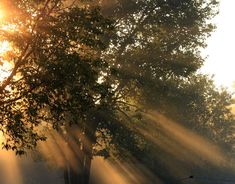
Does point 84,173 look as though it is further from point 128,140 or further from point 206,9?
point 206,9

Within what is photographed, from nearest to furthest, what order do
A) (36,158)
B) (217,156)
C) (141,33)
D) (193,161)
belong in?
(141,33) → (36,158) → (193,161) → (217,156)

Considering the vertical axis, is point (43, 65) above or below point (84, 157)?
above

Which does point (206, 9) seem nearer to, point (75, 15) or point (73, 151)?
point (73, 151)

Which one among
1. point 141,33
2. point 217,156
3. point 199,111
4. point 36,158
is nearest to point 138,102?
point 141,33

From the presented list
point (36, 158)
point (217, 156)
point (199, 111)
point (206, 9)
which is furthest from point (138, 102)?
point (217, 156)

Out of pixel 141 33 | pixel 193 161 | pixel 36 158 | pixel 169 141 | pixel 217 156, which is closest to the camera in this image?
pixel 141 33

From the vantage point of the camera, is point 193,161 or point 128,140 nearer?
point 128,140

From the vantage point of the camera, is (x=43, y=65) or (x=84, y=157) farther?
(x=84, y=157)

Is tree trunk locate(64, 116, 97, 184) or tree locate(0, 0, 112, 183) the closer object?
tree locate(0, 0, 112, 183)

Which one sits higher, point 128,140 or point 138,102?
point 138,102

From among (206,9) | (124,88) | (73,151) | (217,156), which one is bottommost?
(217,156)

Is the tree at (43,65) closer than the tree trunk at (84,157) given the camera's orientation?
Yes

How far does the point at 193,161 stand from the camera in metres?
50.0

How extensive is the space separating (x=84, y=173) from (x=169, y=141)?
45.7ft
